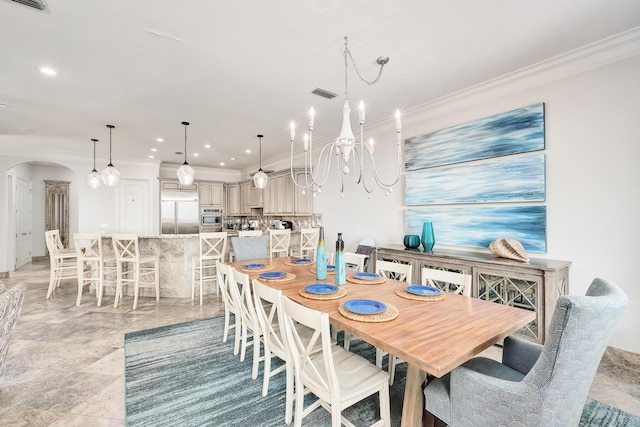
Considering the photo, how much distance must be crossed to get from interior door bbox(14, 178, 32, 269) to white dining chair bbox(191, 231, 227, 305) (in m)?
5.49

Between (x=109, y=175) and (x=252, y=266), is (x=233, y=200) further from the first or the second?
(x=252, y=266)

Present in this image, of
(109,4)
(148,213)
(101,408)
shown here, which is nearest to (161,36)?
(109,4)

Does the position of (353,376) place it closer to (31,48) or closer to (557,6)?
(557,6)

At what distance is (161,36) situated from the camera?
87.3 inches

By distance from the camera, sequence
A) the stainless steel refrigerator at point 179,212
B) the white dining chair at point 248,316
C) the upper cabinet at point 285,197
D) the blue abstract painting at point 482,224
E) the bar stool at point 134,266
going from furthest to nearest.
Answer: the stainless steel refrigerator at point 179,212, the upper cabinet at point 285,197, the bar stool at point 134,266, the blue abstract painting at point 482,224, the white dining chair at point 248,316

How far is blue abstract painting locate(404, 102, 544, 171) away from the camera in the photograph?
2.85 meters

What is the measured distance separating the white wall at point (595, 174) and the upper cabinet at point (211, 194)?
718cm

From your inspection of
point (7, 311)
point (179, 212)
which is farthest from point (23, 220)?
point (7, 311)

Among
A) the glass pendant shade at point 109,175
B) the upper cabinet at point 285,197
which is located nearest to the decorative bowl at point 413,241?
the upper cabinet at point 285,197

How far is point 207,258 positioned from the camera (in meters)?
4.27

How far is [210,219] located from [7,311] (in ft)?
21.3

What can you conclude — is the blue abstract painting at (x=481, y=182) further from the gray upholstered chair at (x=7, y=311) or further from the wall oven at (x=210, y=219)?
the wall oven at (x=210, y=219)

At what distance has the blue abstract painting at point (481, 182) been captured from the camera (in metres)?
2.84

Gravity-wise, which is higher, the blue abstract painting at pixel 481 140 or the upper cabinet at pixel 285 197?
the blue abstract painting at pixel 481 140
